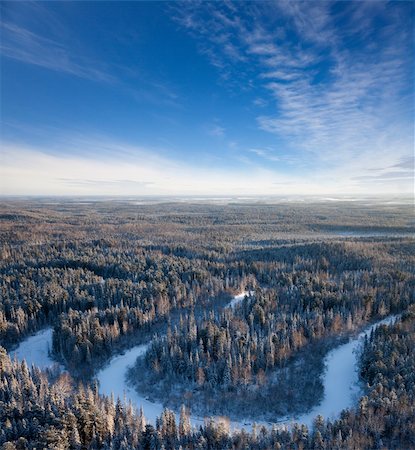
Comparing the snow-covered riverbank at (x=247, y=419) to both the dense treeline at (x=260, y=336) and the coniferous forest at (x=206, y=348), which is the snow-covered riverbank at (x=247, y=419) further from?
the dense treeline at (x=260, y=336)

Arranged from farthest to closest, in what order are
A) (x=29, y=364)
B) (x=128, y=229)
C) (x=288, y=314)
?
(x=128, y=229)
(x=288, y=314)
(x=29, y=364)

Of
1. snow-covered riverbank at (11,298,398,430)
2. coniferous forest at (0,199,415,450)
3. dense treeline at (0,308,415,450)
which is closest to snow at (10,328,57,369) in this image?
snow-covered riverbank at (11,298,398,430)

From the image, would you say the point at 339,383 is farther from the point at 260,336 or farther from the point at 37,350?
the point at 37,350

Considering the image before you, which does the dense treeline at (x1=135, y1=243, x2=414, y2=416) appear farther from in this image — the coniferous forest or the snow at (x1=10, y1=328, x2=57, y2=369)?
the snow at (x1=10, y1=328, x2=57, y2=369)

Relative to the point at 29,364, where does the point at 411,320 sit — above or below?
above

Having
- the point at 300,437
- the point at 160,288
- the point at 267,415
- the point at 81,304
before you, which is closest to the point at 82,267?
the point at 81,304

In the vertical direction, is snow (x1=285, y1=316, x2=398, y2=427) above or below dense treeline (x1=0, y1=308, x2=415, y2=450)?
below

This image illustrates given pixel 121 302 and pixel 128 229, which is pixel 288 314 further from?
pixel 128 229

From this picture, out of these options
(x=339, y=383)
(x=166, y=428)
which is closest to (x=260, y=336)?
(x=339, y=383)
